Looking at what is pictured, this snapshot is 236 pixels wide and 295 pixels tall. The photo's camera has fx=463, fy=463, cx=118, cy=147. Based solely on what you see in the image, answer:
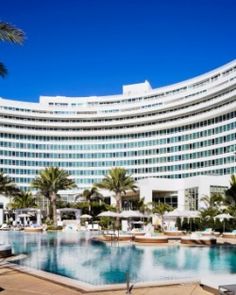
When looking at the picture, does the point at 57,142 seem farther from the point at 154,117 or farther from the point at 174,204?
the point at 174,204

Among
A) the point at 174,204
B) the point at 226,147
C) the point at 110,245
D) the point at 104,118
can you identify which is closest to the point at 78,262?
the point at 110,245

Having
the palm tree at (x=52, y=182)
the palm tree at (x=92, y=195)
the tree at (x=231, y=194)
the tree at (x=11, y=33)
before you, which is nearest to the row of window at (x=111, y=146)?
the palm tree at (x=92, y=195)

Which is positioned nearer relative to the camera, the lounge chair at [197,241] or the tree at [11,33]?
the tree at [11,33]

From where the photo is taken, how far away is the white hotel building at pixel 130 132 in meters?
85.8

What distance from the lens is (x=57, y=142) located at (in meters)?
108

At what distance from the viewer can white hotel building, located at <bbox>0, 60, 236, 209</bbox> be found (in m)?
85.8

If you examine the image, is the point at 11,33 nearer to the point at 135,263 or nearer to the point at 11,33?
the point at 11,33

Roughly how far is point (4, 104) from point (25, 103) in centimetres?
494

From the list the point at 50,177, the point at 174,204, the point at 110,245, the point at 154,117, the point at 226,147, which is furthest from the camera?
the point at 154,117

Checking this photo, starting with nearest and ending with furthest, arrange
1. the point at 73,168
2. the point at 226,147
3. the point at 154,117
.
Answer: the point at 226,147, the point at 154,117, the point at 73,168

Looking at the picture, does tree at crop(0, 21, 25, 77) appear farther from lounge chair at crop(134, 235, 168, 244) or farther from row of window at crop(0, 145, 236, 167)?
row of window at crop(0, 145, 236, 167)

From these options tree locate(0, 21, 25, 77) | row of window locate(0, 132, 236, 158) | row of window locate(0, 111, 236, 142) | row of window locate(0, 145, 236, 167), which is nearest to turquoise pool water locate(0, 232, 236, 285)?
tree locate(0, 21, 25, 77)

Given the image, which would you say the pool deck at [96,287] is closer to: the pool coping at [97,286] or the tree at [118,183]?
the pool coping at [97,286]

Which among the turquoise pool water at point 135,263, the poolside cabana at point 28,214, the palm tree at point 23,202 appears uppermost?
the palm tree at point 23,202
